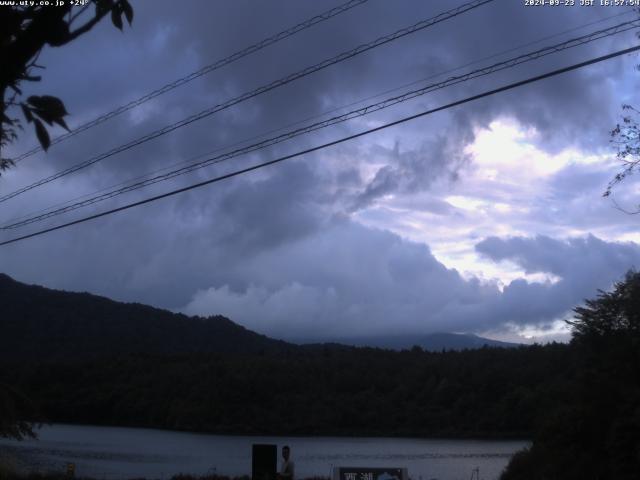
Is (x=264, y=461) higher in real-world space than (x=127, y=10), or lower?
lower

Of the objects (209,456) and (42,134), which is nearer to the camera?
(42,134)

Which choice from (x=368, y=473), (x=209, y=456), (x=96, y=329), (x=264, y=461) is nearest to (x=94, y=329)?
(x=96, y=329)

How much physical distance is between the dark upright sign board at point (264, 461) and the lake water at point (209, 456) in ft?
28.8

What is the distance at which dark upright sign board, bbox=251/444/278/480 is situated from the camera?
1692 cm

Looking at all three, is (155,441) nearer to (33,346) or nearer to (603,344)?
(33,346)

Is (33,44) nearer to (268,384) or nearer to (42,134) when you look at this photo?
(42,134)

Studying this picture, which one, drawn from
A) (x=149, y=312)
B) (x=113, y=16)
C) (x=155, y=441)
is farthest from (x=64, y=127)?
(x=149, y=312)

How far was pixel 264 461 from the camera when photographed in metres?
17.1

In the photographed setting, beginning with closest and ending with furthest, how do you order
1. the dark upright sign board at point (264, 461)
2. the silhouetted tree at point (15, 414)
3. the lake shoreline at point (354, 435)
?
the dark upright sign board at point (264, 461)
the silhouetted tree at point (15, 414)
the lake shoreline at point (354, 435)

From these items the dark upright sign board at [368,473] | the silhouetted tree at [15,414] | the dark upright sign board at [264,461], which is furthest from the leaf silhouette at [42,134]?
the silhouetted tree at [15,414]

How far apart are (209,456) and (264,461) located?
1182 inches

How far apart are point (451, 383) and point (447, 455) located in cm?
2370

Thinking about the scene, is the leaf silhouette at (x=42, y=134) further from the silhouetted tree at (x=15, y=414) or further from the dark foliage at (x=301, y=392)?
the dark foliage at (x=301, y=392)

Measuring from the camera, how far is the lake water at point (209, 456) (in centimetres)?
3341
